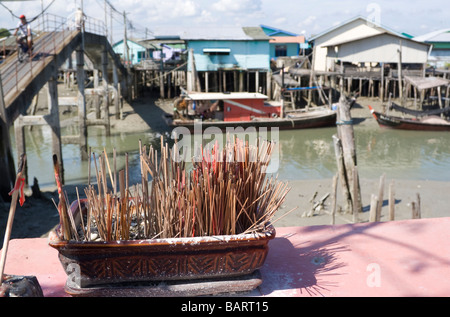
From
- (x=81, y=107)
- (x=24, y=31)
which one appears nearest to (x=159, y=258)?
(x=24, y=31)

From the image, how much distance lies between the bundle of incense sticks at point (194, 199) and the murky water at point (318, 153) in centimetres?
1041

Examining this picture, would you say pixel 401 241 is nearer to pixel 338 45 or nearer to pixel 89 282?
pixel 89 282

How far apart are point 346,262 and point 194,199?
1207mm

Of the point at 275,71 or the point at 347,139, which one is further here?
the point at 275,71

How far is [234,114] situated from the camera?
20.9m

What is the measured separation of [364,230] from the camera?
3.68m

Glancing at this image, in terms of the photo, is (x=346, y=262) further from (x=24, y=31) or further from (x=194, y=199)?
(x=24, y=31)

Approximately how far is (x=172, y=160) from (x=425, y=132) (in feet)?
66.7

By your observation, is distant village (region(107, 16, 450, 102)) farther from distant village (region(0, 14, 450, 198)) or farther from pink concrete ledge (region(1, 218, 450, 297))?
pink concrete ledge (region(1, 218, 450, 297))

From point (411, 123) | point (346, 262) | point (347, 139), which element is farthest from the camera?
point (411, 123)

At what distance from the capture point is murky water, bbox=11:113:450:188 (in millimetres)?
14250

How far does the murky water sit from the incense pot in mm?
10532
